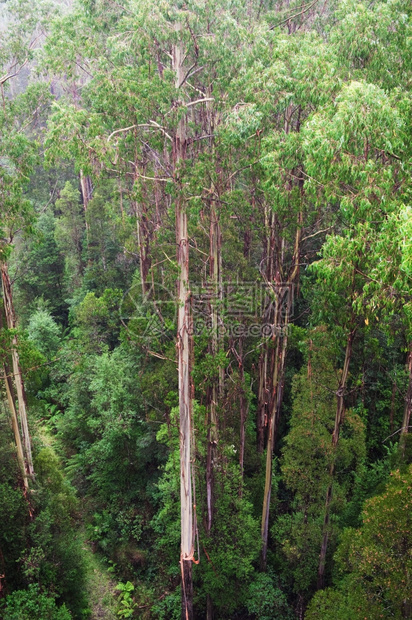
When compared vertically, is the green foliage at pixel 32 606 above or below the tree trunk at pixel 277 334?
below

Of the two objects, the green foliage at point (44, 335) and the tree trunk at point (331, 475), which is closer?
the tree trunk at point (331, 475)

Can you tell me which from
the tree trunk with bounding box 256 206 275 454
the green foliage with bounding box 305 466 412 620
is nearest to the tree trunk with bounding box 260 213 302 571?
the tree trunk with bounding box 256 206 275 454

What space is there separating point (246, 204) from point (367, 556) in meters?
6.46

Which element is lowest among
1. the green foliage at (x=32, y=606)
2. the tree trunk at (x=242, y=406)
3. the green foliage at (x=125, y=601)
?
the green foliage at (x=125, y=601)

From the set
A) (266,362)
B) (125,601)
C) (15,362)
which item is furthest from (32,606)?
(266,362)

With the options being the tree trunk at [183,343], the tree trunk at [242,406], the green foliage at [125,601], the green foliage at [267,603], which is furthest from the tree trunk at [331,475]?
the green foliage at [125,601]

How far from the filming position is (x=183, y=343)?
754 centimetres

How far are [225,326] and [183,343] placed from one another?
242 cm

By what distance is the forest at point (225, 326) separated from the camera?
612cm

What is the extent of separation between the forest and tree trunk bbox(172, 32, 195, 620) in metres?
0.04

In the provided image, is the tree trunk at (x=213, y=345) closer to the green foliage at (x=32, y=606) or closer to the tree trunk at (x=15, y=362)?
the green foliage at (x=32, y=606)

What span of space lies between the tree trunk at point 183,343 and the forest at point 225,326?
0.12 ft

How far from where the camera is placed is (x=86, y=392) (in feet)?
48.8

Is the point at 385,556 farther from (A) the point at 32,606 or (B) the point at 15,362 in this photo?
(B) the point at 15,362
